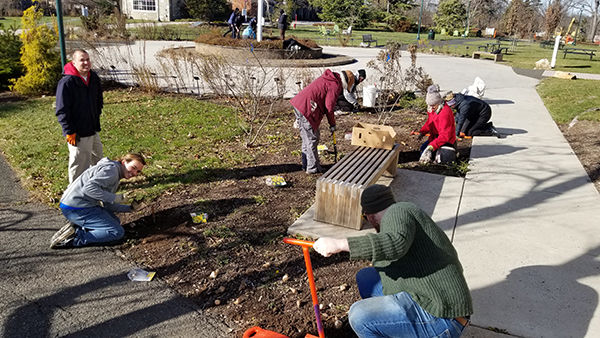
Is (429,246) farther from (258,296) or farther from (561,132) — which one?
(561,132)

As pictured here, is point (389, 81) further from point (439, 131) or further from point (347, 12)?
point (347, 12)

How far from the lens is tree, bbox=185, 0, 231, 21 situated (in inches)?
1558

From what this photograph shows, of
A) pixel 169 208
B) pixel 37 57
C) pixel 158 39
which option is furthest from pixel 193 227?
pixel 158 39

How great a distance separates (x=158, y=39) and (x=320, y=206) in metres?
24.8

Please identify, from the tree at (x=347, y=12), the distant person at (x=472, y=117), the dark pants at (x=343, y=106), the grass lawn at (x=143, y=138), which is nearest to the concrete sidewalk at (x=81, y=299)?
the grass lawn at (x=143, y=138)

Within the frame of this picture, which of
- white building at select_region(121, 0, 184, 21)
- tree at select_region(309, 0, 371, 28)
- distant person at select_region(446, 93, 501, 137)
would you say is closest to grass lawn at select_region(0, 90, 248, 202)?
distant person at select_region(446, 93, 501, 137)

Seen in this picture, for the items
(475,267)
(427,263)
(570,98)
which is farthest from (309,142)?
(570,98)

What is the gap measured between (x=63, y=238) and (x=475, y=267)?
406 centimetres

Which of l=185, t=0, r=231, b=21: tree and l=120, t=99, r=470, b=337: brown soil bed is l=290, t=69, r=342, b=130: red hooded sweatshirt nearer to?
l=120, t=99, r=470, b=337: brown soil bed

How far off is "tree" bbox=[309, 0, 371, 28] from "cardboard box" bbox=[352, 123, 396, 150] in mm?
41312

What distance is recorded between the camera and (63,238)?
14.7 ft

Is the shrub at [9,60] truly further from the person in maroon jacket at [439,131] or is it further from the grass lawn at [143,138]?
the person in maroon jacket at [439,131]

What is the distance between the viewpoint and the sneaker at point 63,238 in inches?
176

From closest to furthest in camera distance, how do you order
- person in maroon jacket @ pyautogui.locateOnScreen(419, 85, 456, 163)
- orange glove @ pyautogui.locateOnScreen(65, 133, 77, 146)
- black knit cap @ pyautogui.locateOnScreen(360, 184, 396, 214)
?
black knit cap @ pyautogui.locateOnScreen(360, 184, 396, 214) < orange glove @ pyautogui.locateOnScreen(65, 133, 77, 146) < person in maroon jacket @ pyautogui.locateOnScreen(419, 85, 456, 163)
